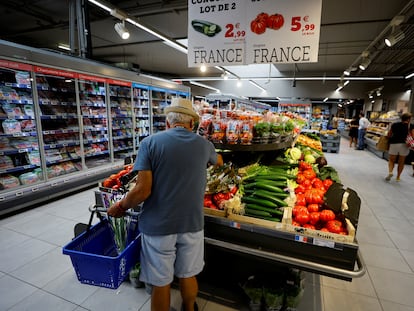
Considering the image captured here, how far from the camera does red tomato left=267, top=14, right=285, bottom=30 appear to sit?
2693 mm

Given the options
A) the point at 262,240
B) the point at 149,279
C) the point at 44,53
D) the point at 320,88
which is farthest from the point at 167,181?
the point at 320,88

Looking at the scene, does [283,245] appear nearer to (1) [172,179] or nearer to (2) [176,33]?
(1) [172,179]

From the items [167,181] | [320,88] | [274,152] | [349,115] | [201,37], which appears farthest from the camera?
[349,115]

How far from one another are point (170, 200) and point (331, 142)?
1034cm

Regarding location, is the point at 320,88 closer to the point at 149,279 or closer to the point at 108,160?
the point at 108,160

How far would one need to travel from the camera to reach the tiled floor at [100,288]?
212 centimetres

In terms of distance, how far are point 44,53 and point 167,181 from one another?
3.93 meters

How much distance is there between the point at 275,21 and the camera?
2.72 meters

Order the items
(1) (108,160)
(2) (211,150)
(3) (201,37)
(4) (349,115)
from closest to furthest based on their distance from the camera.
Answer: (2) (211,150)
(3) (201,37)
(1) (108,160)
(4) (349,115)

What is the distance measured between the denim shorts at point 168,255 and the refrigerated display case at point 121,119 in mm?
4556

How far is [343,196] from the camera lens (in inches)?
71.2

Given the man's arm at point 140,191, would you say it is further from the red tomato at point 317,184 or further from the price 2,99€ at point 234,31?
the price 2,99€ at point 234,31

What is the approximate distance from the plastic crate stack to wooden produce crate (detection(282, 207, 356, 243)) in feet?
31.4

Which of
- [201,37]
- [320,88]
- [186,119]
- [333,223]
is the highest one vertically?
[320,88]
